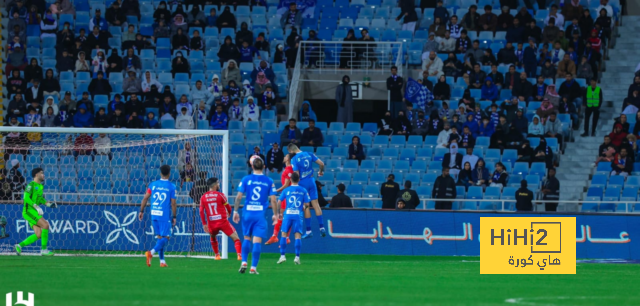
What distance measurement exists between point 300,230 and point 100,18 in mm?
16740

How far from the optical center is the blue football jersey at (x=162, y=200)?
1659cm

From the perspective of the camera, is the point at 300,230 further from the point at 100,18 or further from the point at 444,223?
the point at 100,18

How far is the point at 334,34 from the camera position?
31812 mm

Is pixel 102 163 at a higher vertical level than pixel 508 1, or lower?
lower

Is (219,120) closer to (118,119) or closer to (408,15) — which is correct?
(118,119)

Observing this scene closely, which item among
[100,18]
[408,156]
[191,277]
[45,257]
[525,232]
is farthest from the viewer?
[100,18]

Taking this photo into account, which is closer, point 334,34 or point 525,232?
point 525,232

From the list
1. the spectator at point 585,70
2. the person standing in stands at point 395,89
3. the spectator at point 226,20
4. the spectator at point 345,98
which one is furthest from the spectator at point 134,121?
the spectator at point 585,70

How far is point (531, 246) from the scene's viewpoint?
15125 mm

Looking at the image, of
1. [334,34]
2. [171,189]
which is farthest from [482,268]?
[334,34]

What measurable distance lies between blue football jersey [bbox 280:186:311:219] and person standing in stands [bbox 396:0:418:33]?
15.9 metres

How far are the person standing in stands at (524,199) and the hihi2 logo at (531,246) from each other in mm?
9125

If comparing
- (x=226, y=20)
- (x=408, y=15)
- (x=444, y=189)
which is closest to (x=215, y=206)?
(x=444, y=189)

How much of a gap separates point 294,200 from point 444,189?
27.3ft
